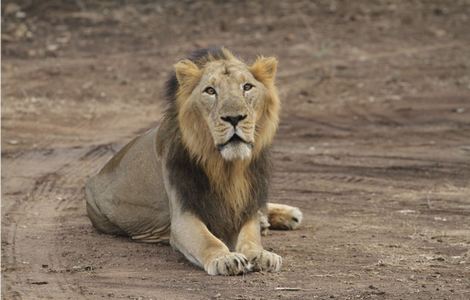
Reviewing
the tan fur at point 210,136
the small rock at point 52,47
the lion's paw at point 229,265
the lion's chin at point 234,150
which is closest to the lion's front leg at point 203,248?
the lion's paw at point 229,265

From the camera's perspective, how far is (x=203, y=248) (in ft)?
20.8

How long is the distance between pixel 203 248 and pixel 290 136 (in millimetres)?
4088

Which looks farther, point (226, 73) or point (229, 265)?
point (226, 73)

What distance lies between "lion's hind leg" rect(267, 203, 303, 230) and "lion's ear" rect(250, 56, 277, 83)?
3.36 feet

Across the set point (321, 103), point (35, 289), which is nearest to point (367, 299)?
point (35, 289)

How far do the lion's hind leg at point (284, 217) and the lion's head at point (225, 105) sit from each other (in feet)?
2.94

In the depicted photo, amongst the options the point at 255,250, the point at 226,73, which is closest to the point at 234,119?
the point at 226,73

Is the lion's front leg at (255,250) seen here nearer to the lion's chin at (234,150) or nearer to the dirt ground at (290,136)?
the dirt ground at (290,136)

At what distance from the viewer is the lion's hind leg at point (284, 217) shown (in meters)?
7.41

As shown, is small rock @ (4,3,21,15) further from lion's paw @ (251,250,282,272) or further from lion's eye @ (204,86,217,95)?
lion's paw @ (251,250,282,272)

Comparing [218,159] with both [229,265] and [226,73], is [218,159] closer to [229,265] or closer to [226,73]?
[226,73]

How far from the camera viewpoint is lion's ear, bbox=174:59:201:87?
6613 millimetres

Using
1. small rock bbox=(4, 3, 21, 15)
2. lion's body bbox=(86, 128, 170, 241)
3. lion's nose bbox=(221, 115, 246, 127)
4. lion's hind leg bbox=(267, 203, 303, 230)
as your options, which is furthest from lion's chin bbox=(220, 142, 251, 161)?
small rock bbox=(4, 3, 21, 15)

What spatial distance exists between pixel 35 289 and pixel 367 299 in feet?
5.16
